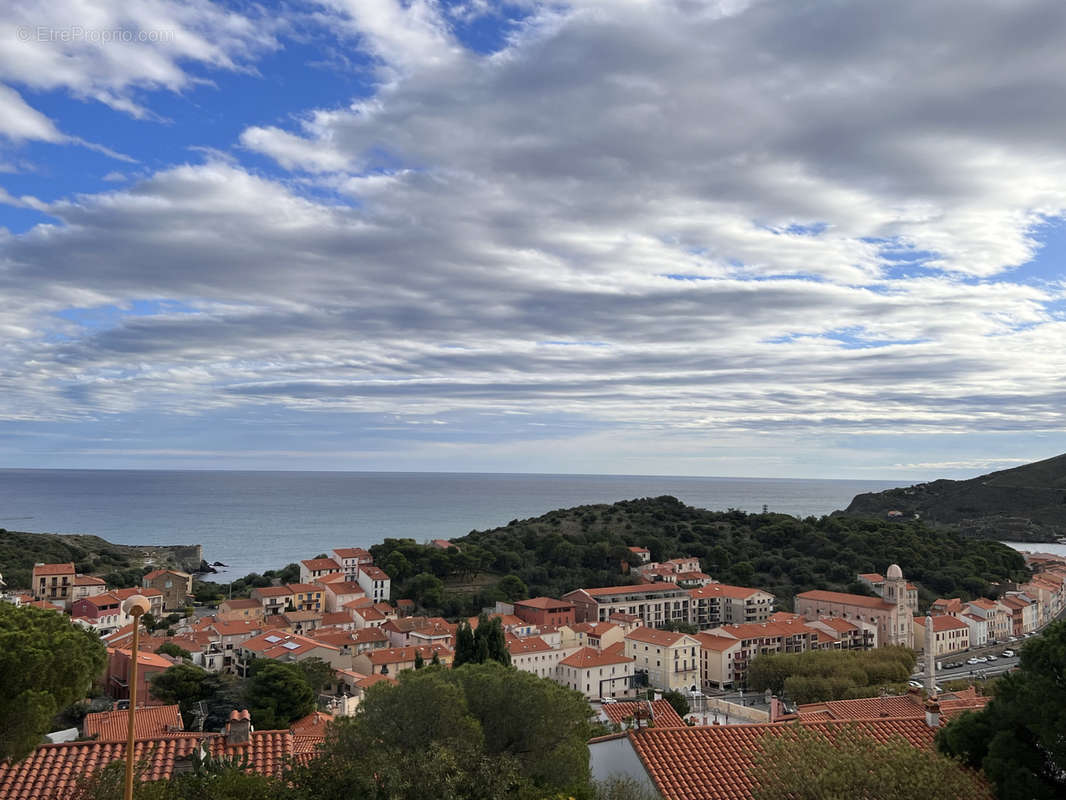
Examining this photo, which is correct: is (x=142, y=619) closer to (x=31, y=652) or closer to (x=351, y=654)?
(x=31, y=652)

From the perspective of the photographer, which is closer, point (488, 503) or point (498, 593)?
point (498, 593)

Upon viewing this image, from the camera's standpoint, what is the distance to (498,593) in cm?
5444

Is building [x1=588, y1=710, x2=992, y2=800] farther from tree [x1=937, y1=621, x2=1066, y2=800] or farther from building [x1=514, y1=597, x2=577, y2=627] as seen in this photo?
building [x1=514, y1=597, x2=577, y2=627]

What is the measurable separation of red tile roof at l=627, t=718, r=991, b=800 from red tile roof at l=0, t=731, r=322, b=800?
449 centimetres

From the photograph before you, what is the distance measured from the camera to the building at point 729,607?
58.2 meters

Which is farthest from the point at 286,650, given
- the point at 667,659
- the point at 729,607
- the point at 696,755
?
the point at 729,607

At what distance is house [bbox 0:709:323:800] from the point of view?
30.6 feet

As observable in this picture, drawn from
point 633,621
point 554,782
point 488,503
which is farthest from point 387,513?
point 554,782

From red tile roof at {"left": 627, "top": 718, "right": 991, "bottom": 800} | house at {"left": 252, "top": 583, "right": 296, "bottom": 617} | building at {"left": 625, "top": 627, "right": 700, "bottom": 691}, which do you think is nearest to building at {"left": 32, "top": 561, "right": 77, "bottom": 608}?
house at {"left": 252, "top": 583, "right": 296, "bottom": 617}

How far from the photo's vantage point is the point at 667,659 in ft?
140

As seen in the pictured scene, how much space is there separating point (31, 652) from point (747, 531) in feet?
253

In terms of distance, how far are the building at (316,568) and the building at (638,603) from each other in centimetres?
1748

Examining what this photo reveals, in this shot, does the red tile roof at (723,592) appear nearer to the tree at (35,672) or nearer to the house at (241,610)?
the house at (241,610)

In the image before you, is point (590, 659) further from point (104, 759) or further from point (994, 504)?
point (994, 504)
